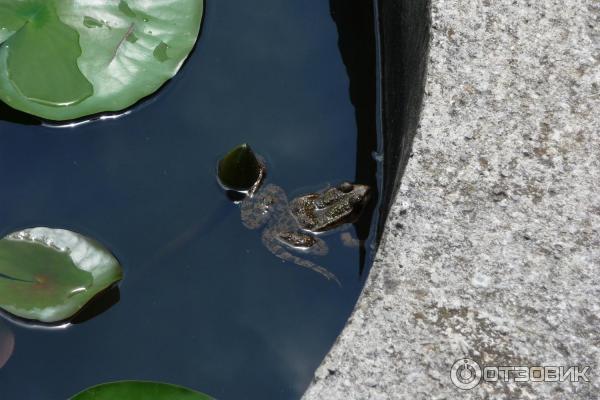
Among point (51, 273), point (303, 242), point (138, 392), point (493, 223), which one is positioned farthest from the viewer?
point (303, 242)

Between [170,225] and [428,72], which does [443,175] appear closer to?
[428,72]

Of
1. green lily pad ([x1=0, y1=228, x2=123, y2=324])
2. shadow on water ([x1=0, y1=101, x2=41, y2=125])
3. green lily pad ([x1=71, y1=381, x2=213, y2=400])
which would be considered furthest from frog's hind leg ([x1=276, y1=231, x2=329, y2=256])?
shadow on water ([x1=0, y1=101, x2=41, y2=125])

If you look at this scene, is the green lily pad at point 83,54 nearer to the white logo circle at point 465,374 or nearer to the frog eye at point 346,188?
the frog eye at point 346,188

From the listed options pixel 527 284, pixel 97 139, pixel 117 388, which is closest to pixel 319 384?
pixel 527 284

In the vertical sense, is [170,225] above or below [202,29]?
below

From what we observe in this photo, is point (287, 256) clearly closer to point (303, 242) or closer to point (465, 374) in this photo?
point (303, 242)

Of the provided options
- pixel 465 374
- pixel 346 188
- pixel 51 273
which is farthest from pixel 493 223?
pixel 51 273
